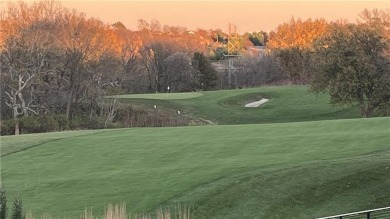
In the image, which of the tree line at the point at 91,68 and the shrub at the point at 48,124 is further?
the shrub at the point at 48,124

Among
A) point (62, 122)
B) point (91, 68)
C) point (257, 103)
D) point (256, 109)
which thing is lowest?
point (256, 109)

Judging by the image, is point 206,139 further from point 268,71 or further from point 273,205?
point 268,71

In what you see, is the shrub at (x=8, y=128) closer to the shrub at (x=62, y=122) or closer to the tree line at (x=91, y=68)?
the tree line at (x=91, y=68)

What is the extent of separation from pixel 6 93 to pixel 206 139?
98.0ft

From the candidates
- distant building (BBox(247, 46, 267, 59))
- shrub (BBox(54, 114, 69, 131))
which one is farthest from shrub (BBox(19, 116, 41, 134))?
distant building (BBox(247, 46, 267, 59))

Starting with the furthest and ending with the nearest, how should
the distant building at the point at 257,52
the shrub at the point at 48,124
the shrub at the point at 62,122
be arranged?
the distant building at the point at 257,52 < the shrub at the point at 62,122 < the shrub at the point at 48,124

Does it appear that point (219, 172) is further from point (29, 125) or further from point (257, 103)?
point (257, 103)

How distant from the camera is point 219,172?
16.7 metres

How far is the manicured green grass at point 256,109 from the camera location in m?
48.4

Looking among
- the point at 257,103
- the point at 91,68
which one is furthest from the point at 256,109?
the point at 91,68

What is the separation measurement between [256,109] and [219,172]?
119 feet

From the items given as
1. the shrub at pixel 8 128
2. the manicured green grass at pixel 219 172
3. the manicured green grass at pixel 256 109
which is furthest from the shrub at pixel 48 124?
the manicured green grass at pixel 219 172

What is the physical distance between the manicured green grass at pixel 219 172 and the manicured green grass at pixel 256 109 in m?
22.5

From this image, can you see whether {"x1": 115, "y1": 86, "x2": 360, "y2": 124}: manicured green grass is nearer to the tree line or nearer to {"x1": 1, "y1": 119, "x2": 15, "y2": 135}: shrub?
the tree line
